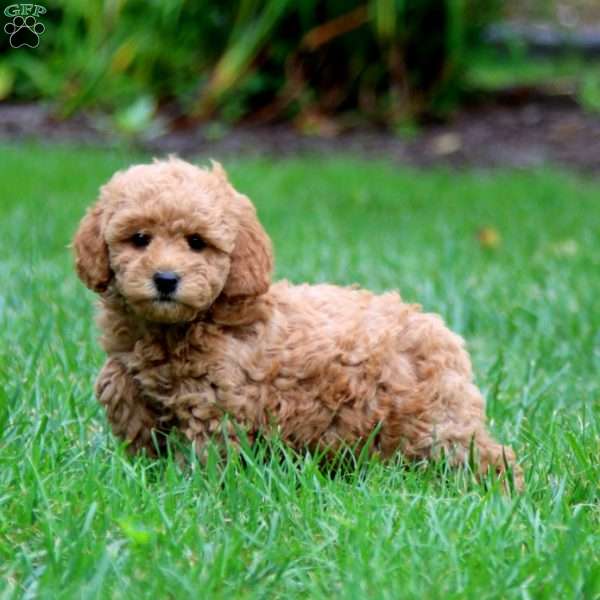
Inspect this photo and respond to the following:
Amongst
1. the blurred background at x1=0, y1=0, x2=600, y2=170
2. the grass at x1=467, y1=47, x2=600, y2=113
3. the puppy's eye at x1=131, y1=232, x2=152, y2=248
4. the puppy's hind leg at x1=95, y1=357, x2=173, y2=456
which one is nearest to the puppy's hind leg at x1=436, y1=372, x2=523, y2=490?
the puppy's hind leg at x1=95, y1=357, x2=173, y2=456

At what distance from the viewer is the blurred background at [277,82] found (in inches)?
420

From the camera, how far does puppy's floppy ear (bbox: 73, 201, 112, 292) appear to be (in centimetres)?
367

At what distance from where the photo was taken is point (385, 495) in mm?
3363

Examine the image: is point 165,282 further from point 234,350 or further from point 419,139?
point 419,139

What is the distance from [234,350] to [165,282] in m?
0.33

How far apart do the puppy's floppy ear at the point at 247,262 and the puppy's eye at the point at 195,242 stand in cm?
10

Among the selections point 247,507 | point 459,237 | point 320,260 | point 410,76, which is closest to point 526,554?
point 247,507

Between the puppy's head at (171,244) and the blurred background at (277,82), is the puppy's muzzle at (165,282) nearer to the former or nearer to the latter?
the puppy's head at (171,244)

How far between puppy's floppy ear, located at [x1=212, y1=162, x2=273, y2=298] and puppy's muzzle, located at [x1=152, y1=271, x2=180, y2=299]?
9.2 inches

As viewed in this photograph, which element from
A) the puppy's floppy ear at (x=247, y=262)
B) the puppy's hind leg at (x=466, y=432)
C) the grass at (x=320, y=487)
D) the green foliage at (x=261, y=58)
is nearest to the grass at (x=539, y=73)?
the green foliage at (x=261, y=58)

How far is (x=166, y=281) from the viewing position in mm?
3484

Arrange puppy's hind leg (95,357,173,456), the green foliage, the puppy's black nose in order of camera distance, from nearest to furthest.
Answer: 1. the puppy's black nose
2. puppy's hind leg (95,357,173,456)
3. the green foliage

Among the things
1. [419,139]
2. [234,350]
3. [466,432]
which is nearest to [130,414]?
[234,350]

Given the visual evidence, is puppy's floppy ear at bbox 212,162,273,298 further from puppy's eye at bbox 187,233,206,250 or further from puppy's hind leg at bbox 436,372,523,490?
puppy's hind leg at bbox 436,372,523,490
